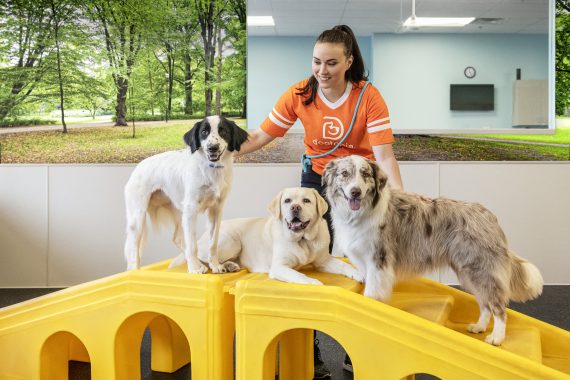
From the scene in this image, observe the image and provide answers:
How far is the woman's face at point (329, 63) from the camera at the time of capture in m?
2.67

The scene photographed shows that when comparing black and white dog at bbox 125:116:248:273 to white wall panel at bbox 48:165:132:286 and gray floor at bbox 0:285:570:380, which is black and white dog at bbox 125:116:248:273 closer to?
gray floor at bbox 0:285:570:380

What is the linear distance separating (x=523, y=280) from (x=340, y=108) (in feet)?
3.75

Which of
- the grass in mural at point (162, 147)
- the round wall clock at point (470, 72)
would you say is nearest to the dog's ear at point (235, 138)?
the grass in mural at point (162, 147)

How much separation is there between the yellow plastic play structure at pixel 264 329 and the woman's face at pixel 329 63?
0.94 m

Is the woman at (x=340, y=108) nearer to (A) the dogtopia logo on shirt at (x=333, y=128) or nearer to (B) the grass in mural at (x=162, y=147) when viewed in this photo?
(A) the dogtopia logo on shirt at (x=333, y=128)

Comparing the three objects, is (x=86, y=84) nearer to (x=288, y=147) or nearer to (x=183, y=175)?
(x=288, y=147)

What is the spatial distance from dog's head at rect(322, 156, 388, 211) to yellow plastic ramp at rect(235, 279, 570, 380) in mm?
371

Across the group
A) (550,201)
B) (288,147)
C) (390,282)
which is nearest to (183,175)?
(390,282)

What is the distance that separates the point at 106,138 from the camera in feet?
19.7

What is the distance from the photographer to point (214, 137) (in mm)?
2496

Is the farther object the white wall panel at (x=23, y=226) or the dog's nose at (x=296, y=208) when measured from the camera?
the white wall panel at (x=23, y=226)

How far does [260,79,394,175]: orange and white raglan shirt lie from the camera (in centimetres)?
283

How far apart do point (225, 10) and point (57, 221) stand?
103 inches

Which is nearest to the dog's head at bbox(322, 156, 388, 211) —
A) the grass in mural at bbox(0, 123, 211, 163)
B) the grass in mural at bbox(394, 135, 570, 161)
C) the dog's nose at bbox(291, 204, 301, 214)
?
the dog's nose at bbox(291, 204, 301, 214)
